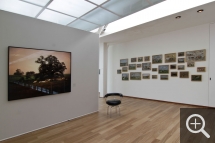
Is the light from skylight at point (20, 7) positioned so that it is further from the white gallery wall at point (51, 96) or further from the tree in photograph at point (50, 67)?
the tree in photograph at point (50, 67)

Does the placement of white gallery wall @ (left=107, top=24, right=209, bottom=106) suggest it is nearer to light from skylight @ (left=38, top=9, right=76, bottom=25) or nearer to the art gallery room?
the art gallery room

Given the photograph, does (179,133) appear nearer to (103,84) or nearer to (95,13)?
(95,13)

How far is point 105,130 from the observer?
3.23 meters

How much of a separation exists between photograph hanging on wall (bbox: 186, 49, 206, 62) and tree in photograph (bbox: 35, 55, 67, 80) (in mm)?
5301

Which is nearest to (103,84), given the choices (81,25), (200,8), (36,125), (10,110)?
(81,25)

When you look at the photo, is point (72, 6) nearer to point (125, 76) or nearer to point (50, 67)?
point (50, 67)

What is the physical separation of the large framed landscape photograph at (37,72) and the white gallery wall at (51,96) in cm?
12

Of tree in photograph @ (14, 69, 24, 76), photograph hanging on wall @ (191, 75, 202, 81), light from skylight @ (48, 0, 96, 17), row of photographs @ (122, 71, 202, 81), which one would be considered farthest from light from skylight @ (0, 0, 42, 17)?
photograph hanging on wall @ (191, 75, 202, 81)

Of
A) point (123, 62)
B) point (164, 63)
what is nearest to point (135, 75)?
point (123, 62)

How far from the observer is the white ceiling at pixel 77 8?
12.3 ft

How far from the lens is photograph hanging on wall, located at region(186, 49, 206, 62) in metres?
5.19

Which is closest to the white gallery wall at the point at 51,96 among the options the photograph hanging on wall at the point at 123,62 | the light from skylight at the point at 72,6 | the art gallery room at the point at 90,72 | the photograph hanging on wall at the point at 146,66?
the art gallery room at the point at 90,72

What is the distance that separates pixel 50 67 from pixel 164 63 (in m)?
5.29

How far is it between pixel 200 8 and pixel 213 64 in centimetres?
247
